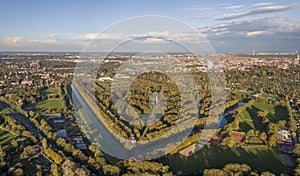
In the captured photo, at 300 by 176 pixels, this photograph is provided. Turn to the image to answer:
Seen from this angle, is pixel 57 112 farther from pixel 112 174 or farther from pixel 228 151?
pixel 228 151

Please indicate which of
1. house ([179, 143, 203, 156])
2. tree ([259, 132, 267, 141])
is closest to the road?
house ([179, 143, 203, 156])

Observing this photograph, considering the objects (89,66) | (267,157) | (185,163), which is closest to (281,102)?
(267,157)

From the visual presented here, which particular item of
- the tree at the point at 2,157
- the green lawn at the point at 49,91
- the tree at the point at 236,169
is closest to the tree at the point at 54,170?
the tree at the point at 2,157

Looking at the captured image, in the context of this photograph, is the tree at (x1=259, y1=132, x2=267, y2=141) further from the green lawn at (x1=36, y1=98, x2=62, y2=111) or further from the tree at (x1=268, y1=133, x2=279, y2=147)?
the green lawn at (x1=36, y1=98, x2=62, y2=111)

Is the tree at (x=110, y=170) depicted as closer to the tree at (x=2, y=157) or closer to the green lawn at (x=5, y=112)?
the tree at (x=2, y=157)

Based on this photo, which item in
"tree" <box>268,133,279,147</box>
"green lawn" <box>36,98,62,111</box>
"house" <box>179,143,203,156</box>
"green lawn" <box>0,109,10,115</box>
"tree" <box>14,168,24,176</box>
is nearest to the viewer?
"tree" <box>14,168,24,176</box>

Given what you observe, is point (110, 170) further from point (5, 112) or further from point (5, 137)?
point (5, 112)

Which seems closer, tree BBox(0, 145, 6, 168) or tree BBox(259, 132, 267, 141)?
tree BBox(0, 145, 6, 168)
